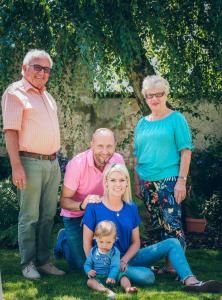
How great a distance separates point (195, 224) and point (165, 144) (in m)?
2.40

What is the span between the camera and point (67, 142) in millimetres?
8406

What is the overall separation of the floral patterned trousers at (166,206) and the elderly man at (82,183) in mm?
384

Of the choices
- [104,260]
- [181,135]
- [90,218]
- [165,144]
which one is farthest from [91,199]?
[181,135]

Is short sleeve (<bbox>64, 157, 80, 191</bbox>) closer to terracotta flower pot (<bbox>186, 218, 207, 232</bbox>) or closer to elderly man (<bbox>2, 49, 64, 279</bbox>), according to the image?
elderly man (<bbox>2, 49, 64, 279</bbox>)

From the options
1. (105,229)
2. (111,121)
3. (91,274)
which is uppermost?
(111,121)

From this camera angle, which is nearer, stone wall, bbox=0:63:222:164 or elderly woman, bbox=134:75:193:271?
elderly woman, bbox=134:75:193:271

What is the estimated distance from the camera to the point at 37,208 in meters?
4.65

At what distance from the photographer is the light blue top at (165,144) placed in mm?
4734

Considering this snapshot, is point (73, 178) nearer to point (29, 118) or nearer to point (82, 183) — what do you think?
point (82, 183)

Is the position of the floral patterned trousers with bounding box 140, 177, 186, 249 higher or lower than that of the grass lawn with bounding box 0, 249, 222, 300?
higher

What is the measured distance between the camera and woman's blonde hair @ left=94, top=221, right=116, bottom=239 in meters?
4.48

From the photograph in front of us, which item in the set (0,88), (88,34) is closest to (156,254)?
(88,34)

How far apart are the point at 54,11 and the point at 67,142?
3.03 m

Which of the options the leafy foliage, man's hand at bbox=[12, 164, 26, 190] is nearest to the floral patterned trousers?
man's hand at bbox=[12, 164, 26, 190]
